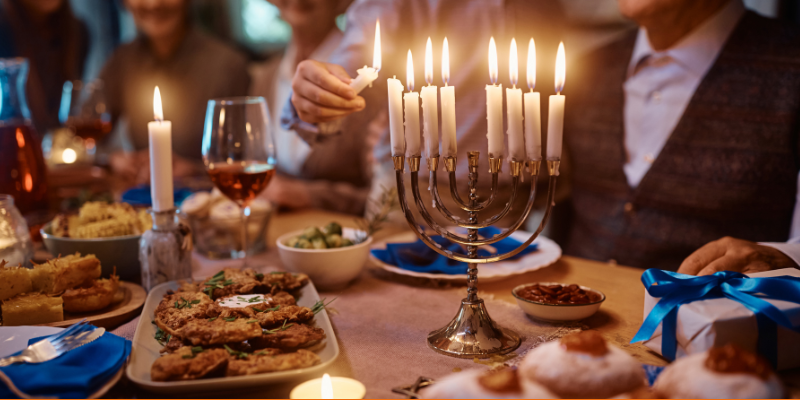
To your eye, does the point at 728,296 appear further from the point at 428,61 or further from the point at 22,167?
the point at 22,167

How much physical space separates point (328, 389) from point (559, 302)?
0.59 m

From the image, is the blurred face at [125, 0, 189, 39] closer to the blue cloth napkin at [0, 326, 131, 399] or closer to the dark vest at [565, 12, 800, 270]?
the dark vest at [565, 12, 800, 270]

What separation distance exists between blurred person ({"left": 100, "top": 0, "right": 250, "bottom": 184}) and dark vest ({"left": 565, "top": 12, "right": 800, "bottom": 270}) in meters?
2.93

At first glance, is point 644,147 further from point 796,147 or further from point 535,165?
point 535,165

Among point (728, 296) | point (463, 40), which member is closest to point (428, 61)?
point (728, 296)

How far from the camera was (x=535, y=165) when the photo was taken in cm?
100

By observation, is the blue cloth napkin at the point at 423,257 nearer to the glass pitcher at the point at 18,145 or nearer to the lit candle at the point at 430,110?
the lit candle at the point at 430,110

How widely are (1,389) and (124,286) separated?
0.58 metres

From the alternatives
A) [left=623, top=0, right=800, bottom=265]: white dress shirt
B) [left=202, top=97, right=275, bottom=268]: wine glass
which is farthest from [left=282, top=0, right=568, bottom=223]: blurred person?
[left=202, top=97, right=275, bottom=268]: wine glass

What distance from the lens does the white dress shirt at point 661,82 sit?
208 cm

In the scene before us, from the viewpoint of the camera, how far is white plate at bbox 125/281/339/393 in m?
0.84

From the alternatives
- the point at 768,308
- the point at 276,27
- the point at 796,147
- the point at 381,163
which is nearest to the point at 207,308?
the point at 768,308

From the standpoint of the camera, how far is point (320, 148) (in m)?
3.44

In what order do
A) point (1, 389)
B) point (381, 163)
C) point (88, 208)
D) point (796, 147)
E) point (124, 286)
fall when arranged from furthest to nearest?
point (381, 163), point (796, 147), point (88, 208), point (124, 286), point (1, 389)
